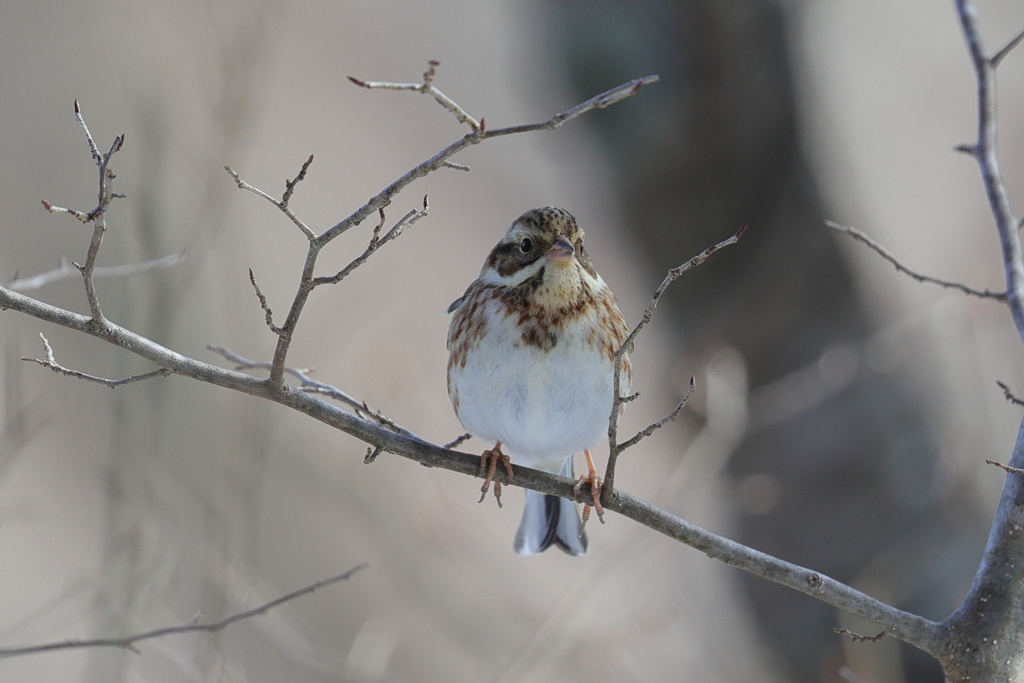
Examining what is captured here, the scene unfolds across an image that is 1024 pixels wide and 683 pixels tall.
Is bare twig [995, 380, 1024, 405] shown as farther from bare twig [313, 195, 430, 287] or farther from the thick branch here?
bare twig [313, 195, 430, 287]

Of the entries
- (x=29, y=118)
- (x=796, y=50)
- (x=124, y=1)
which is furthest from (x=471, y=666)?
(x=124, y=1)

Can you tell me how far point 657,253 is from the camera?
5.35 metres

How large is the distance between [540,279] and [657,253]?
8.86ft

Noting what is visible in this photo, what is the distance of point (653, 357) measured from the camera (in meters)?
6.54

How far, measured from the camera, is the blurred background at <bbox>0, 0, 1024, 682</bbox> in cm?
420

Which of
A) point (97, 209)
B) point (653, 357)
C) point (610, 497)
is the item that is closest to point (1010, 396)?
point (610, 497)

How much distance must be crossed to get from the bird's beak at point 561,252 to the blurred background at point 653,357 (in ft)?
4.20

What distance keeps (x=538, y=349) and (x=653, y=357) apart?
397 cm

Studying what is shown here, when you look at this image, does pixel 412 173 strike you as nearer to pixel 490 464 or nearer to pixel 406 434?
pixel 406 434

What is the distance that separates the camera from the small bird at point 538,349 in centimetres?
269

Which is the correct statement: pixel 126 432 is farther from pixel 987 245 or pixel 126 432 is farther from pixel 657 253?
pixel 987 245

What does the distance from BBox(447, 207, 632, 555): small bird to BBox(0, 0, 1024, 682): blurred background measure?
3.37 ft

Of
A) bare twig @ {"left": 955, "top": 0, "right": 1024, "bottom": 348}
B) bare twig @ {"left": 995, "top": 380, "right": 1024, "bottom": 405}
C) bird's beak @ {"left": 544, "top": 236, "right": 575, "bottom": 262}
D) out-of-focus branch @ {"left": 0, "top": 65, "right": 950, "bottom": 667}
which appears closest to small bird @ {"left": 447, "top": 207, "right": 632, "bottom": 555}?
bird's beak @ {"left": 544, "top": 236, "right": 575, "bottom": 262}

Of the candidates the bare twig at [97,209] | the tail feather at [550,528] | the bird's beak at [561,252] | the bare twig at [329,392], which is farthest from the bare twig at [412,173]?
the tail feather at [550,528]
